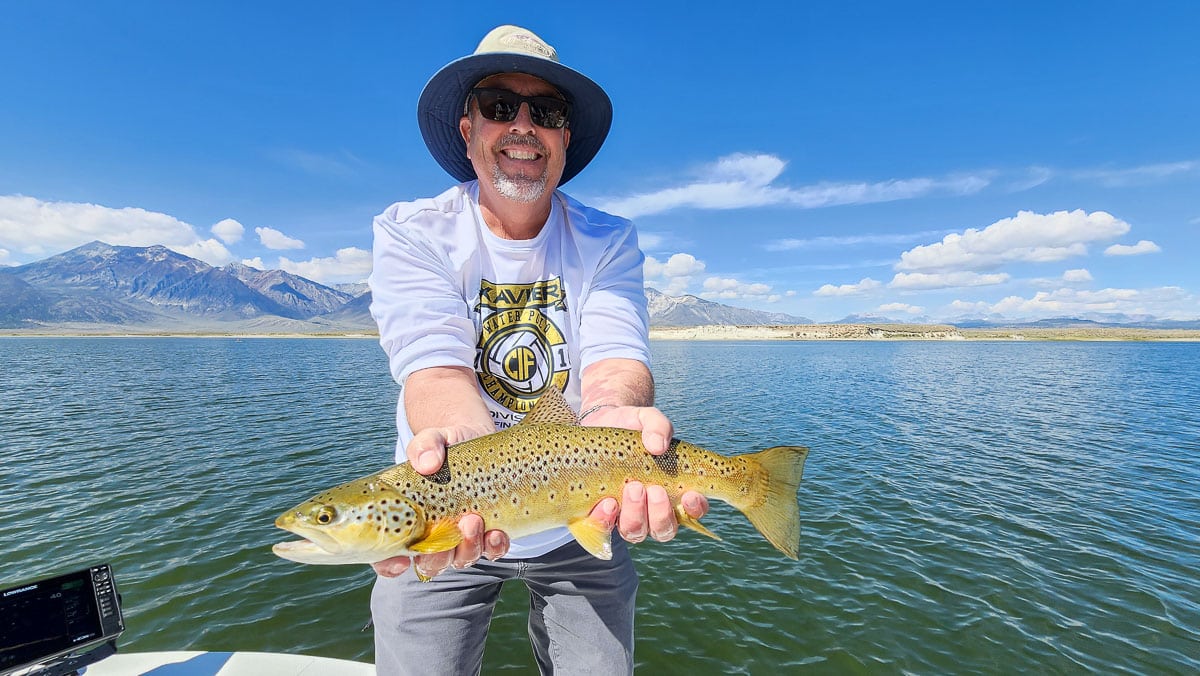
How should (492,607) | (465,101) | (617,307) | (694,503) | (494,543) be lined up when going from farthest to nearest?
1. (465,101)
2. (617,307)
3. (492,607)
4. (694,503)
5. (494,543)

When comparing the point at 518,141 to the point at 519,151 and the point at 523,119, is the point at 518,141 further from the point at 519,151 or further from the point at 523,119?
the point at 523,119

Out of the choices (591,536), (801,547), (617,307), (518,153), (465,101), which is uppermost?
(465,101)

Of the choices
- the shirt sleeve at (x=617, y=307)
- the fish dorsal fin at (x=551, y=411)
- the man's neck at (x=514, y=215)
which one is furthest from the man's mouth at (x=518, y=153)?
the fish dorsal fin at (x=551, y=411)

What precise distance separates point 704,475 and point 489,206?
244 cm

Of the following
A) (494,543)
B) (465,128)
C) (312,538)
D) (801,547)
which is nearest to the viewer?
(312,538)

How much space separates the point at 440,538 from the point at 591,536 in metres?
0.91

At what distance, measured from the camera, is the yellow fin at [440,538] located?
2.96 metres

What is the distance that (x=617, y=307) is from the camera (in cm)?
400

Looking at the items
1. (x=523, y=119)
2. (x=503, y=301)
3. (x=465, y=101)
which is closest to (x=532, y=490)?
(x=503, y=301)

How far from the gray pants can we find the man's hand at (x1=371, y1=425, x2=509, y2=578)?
17.0 inches

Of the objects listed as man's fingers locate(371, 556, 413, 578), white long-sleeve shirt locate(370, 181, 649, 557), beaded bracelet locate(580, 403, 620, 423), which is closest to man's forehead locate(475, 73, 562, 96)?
white long-sleeve shirt locate(370, 181, 649, 557)

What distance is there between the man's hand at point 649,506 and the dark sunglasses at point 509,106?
2.27 metres

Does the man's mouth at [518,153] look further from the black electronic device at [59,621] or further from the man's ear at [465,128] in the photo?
the black electronic device at [59,621]

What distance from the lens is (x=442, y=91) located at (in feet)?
13.3
